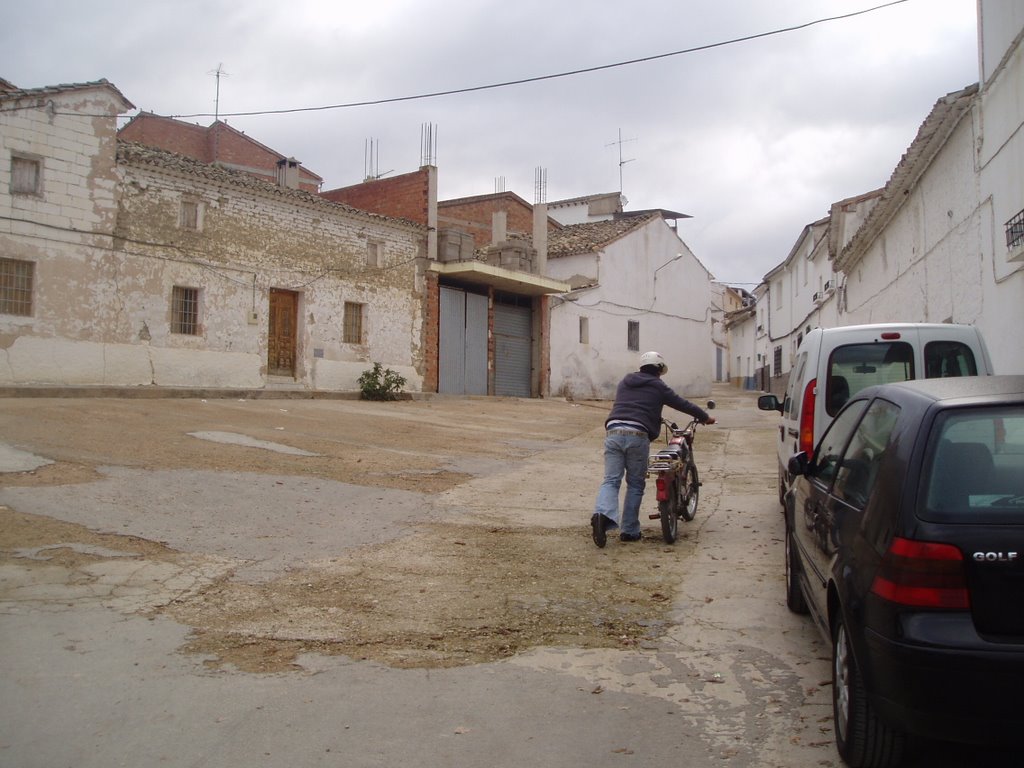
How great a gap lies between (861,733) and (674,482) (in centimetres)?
410

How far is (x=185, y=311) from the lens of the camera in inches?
754

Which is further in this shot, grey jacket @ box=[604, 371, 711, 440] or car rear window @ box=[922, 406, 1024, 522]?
grey jacket @ box=[604, 371, 711, 440]

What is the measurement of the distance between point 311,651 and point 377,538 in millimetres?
2660

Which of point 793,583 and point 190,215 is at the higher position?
point 190,215

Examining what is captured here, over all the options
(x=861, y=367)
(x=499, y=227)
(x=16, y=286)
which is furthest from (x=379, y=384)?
(x=861, y=367)

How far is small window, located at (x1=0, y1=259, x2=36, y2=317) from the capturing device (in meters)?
16.2

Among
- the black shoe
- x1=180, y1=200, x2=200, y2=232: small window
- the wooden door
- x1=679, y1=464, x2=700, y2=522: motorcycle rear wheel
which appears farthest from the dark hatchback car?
the wooden door

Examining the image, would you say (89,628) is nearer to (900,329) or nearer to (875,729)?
(875,729)

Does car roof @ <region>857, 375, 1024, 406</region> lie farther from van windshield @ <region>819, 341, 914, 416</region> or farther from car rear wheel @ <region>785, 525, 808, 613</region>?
van windshield @ <region>819, 341, 914, 416</region>

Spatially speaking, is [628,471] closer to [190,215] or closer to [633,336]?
[190,215]

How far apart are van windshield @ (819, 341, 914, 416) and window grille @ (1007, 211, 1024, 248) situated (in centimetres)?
371

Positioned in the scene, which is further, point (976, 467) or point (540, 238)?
point (540, 238)

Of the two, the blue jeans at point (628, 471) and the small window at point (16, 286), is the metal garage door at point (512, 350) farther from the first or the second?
the blue jeans at point (628, 471)

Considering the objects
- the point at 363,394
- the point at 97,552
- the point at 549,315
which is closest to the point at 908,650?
the point at 97,552
